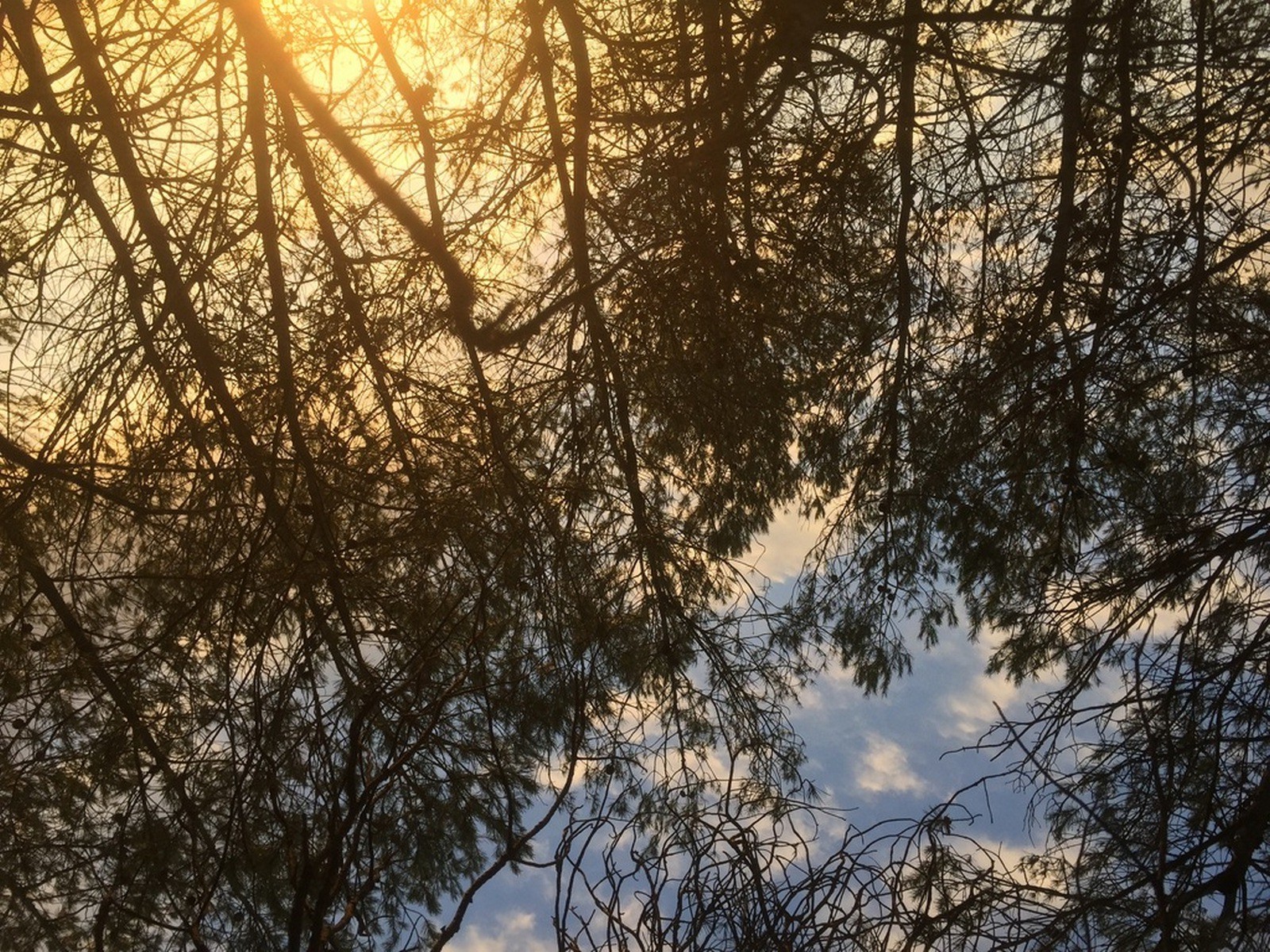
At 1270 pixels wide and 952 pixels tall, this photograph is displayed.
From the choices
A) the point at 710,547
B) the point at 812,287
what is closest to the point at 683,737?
the point at 710,547

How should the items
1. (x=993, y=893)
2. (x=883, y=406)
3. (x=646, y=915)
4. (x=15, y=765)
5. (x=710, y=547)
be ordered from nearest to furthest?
(x=646, y=915)
(x=993, y=893)
(x=15, y=765)
(x=883, y=406)
(x=710, y=547)

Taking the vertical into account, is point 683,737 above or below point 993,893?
above

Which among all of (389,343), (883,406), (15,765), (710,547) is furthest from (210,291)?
(883,406)

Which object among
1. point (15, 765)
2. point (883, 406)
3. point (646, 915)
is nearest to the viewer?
point (646, 915)

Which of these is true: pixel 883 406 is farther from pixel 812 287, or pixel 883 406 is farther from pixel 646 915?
pixel 646 915

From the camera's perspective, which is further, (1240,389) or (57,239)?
(57,239)

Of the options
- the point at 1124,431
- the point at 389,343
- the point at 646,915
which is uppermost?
the point at 389,343

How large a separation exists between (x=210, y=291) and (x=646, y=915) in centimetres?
310

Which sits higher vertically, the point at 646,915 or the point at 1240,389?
the point at 1240,389

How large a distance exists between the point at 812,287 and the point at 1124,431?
1.50 meters

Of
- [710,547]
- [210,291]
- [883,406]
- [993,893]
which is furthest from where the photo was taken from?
[710,547]

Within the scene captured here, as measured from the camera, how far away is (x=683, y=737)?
14.8ft

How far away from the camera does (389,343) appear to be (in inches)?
169

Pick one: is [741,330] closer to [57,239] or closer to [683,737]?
[683,737]
